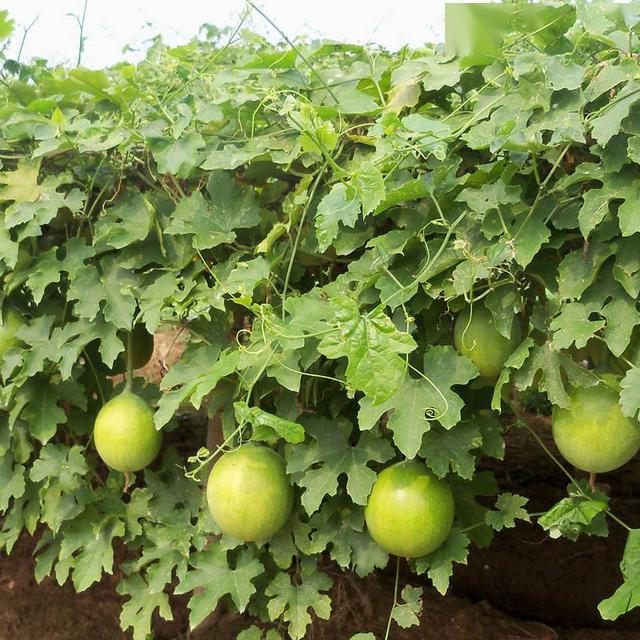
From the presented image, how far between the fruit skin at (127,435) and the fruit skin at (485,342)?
1.18 m

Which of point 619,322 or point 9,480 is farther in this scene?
point 9,480

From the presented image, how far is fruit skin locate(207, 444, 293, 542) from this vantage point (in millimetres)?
2199

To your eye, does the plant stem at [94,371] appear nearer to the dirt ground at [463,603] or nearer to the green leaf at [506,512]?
the dirt ground at [463,603]

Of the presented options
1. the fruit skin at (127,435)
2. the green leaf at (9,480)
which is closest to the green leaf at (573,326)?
the fruit skin at (127,435)

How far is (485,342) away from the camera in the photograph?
203 centimetres

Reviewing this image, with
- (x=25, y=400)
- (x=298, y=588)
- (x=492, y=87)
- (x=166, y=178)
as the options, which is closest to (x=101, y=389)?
(x=25, y=400)

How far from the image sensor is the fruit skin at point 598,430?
74.6 inches

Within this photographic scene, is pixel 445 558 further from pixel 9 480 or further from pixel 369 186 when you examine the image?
pixel 9 480

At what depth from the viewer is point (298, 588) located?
8.43 ft

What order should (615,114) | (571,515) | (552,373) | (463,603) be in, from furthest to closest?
1. (463,603)
2. (571,515)
3. (552,373)
4. (615,114)

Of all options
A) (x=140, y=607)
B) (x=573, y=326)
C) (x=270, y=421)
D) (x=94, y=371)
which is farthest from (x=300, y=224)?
(x=140, y=607)

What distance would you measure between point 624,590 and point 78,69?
7.41 feet

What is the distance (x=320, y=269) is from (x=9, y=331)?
48.0 inches

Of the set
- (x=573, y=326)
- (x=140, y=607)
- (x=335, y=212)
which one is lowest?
(x=140, y=607)
